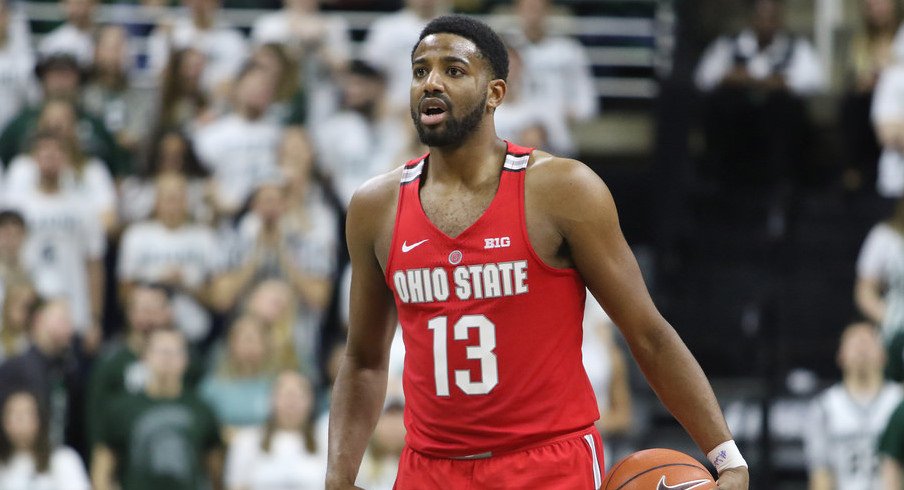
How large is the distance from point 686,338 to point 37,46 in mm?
5607

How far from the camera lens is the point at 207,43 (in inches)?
439

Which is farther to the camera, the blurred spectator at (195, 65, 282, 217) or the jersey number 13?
the blurred spectator at (195, 65, 282, 217)

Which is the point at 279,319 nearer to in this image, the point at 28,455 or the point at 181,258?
the point at 181,258

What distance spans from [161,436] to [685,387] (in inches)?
207

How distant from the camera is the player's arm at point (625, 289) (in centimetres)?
426

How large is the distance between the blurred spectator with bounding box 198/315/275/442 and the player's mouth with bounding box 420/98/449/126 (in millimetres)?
5170

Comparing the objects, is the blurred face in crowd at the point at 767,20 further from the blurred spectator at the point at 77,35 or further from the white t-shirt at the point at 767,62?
the blurred spectator at the point at 77,35

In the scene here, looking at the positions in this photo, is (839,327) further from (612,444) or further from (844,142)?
(612,444)

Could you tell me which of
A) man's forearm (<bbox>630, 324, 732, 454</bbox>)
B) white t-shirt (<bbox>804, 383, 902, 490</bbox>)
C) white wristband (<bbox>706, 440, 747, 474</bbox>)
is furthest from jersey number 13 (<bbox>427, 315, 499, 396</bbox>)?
white t-shirt (<bbox>804, 383, 902, 490</bbox>)

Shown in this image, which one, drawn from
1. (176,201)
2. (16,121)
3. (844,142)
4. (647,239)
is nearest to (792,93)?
(844,142)

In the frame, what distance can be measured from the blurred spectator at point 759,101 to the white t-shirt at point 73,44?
4558 mm

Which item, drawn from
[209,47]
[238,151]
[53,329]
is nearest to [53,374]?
[53,329]

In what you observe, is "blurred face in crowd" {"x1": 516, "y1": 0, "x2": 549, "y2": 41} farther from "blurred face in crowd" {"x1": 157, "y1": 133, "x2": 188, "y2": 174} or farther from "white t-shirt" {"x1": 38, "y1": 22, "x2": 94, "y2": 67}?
"white t-shirt" {"x1": 38, "y1": 22, "x2": 94, "y2": 67}

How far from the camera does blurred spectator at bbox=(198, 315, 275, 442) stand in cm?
930
